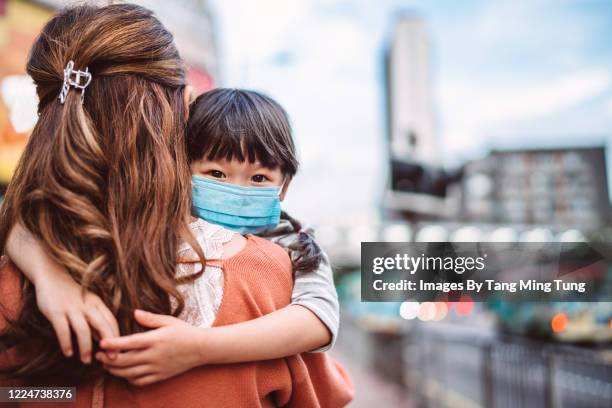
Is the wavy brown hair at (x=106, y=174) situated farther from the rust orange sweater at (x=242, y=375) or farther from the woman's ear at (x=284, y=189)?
the woman's ear at (x=284, y=189)

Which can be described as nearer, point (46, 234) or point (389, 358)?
point (46, 234)

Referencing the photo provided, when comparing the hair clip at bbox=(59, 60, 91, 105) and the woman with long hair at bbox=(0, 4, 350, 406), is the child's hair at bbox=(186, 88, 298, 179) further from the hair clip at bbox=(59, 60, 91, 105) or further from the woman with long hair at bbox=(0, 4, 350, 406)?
the hair clip at bbox=(59, 60, 91, 105)

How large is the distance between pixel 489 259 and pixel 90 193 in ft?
5.81

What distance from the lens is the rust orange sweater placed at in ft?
3.59

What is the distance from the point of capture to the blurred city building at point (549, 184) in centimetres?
991

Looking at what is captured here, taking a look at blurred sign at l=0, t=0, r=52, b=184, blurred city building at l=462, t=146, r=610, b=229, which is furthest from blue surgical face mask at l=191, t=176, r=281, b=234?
blurred city building at l=462, t=146, r=610, b=229

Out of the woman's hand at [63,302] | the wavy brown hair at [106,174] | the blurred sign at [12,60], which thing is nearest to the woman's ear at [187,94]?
the wavy brown hair at [106,174]

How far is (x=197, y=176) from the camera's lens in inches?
51.1

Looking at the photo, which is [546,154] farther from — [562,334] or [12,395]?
[12,395]

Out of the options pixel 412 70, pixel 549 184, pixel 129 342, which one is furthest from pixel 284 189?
pixel 412 70

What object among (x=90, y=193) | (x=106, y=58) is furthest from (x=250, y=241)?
(x=106, y=58)

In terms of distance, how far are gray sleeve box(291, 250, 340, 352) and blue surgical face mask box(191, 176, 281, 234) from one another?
0.63 feet

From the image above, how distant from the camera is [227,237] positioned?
121cm

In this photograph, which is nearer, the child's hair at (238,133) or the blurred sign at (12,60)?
the child's hair at (238,133)
